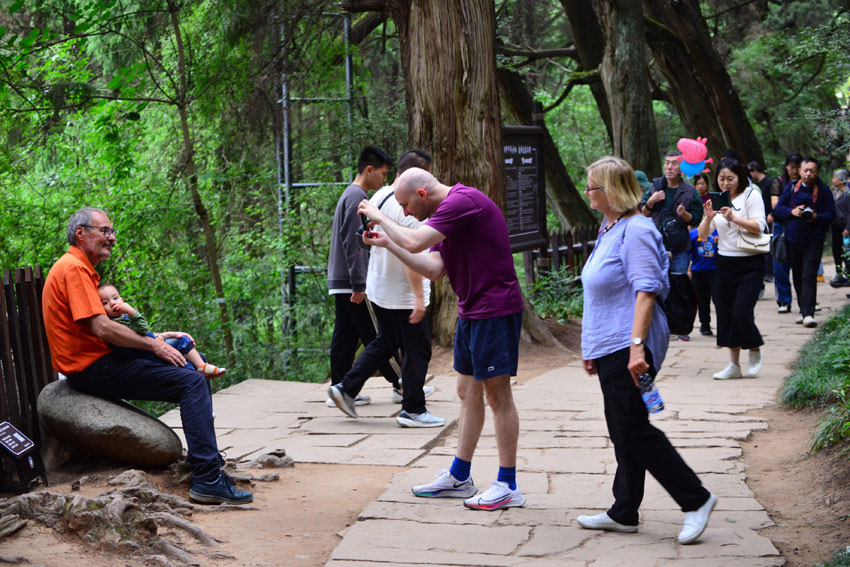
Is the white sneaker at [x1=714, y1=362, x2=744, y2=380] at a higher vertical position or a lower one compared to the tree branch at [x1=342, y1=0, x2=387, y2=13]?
lower

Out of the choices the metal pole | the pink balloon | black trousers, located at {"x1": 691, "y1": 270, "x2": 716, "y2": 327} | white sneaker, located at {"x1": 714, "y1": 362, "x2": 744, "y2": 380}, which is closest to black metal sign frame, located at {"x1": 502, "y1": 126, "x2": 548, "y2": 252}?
black trousers, located at {"x1": 691, "y1": 270, "x2": 716, "y2": 327}

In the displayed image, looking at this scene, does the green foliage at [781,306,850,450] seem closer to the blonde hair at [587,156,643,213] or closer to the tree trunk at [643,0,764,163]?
the blonde hair at [587,156,643,213]

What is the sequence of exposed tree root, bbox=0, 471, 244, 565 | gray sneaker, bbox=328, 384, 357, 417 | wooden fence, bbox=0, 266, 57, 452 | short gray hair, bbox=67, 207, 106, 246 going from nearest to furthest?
1. exposed tree root, bbox=0, 471, 244, 565
2. short gray hair, bbox=67, 207, 106, 246
3. wooden fence, bbox=0, 266, 57, 452
4. gray sneaker, bbox=328, 384, 357, 417

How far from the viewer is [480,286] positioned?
4996 mm

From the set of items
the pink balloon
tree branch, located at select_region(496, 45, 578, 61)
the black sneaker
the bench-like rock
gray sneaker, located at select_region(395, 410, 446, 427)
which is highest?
tree branch, located at select_region(496, 45, 578, 61)

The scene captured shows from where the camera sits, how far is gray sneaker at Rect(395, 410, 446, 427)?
23.6ft

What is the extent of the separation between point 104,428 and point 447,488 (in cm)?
203

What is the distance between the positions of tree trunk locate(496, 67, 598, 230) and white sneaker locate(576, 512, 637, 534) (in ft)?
44.0

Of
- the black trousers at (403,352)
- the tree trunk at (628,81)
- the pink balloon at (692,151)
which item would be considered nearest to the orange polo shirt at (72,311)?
the black trousers at (403,352)

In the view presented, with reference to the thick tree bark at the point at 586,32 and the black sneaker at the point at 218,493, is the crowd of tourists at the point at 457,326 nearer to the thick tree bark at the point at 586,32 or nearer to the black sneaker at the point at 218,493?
the black sneaker at the point at 218,493

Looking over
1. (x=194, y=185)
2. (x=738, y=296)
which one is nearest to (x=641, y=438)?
(x=738, y=296)

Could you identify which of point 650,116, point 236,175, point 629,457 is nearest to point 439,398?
point 629,457

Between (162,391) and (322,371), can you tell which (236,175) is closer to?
(322,371)

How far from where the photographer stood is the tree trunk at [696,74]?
57.4 ft
